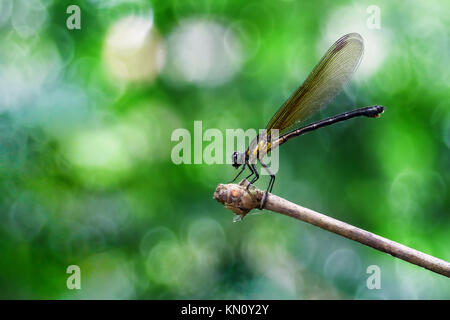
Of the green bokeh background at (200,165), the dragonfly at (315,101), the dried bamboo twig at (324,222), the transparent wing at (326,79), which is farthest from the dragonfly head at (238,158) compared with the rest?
the green bokeh background at (200,165)

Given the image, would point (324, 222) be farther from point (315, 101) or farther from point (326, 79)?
point (326, 79)

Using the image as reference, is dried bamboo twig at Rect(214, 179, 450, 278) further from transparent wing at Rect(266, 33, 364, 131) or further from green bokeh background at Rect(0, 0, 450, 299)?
green bokeh background at Rect(0, 0, 450, 299)

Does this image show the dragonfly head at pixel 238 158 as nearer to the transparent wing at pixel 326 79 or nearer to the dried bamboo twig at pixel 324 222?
the transparent wing at pixel 326 79

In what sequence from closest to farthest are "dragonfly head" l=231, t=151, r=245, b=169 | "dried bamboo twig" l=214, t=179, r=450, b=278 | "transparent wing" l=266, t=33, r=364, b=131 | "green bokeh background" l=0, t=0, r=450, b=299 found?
"dried bamboo twig" l=214, t=179, r=450, b=278 → "dragonfly head" l=231, t=151, r=245, b=169 → "transparent wing" l=266, t=33, r=364, b=131 → "green bokeh background" l=0, t=0, r=450, b=299

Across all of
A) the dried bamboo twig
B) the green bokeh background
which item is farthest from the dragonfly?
the dried bamboo twig

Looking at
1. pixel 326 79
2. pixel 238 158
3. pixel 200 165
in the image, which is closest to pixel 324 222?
pixel 238 158

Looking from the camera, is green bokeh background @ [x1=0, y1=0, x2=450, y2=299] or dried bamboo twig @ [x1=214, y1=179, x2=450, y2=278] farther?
green bokeh background @ [x1=0, y1=0, x2=450, y2=299]
